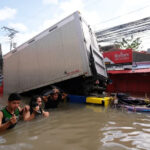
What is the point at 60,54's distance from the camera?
628cm

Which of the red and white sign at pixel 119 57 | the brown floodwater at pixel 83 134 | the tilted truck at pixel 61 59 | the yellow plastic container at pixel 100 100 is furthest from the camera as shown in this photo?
the red and white sign at pixel 119 57

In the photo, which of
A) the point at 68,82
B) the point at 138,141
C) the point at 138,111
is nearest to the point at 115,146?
the point at 138,141

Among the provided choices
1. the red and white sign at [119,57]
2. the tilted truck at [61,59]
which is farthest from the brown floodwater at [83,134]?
the red and white sign at [119,57]

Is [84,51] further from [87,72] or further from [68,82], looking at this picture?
[68,82]

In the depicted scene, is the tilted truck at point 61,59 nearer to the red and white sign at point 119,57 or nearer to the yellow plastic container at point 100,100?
the yellow plastic container at point 100,100

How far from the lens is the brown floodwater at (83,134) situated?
8.60ft

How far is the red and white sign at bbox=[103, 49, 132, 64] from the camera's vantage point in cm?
873

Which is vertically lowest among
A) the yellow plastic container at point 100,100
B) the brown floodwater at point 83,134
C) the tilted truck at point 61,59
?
the brown floodwater at point 83,134

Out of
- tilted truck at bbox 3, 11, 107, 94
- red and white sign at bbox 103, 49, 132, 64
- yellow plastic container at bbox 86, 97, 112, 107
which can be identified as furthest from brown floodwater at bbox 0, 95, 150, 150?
red and white sign at bbox 103, 49, 132, 64

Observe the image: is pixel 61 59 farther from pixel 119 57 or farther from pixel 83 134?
pixel 119 57

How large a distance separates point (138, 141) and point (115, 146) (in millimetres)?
455

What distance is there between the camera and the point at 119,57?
9078 mm

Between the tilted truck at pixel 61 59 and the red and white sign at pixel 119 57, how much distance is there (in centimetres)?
218

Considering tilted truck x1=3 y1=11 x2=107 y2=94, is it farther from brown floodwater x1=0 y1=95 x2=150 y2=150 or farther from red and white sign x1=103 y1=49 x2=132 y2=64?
red and white sign x1=103 y1=49 x2=132 y2=64
